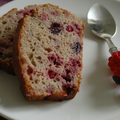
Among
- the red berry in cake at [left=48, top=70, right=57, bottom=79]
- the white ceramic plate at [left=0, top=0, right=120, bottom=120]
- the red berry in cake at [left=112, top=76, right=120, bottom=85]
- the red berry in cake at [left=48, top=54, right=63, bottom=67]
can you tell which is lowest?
the white ceramic plate at [left=0, top=0, right=120, bottom=120]

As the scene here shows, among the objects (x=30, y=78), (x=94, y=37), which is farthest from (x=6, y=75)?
(x=94, y=37)

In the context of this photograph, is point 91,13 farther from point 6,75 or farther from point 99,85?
point 6,75

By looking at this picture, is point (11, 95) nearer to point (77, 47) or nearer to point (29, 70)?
point (29, 70)

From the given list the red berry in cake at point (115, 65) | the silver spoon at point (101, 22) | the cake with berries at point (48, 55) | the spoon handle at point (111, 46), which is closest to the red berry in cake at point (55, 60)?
the cake with berries at point (48, 55)

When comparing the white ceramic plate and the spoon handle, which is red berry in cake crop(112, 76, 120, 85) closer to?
the white ceramic plate

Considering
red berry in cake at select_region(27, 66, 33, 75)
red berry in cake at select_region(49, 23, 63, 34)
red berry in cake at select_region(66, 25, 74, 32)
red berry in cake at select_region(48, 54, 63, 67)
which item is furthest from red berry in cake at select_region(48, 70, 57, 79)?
red berry in cake at select_region(66, 25, 74, 32)

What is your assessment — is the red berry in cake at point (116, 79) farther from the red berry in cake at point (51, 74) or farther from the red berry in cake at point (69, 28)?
the red berry in cake at point (69, 28)
